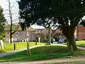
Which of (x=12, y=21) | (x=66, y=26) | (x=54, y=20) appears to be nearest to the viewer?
(x=54, y=20)

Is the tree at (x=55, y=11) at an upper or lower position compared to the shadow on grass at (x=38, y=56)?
upper

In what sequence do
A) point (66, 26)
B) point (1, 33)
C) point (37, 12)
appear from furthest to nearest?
point (1, 33) < point (66, 26) < point (37, 12)

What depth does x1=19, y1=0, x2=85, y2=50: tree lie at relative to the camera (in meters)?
32.0

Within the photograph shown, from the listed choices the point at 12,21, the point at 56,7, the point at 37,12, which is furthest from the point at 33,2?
the point at 12,21

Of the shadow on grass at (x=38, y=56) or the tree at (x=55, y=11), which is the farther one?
the tree at (x=55, y=11)

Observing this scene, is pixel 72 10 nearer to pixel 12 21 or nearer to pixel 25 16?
pixel 25 16

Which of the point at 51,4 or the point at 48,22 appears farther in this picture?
the point at 48,22

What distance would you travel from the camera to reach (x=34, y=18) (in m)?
36.3

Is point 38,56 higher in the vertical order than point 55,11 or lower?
lower

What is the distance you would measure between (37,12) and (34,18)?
180 centimetres

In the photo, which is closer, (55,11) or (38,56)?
(38,56)

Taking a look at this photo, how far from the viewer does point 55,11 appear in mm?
32344

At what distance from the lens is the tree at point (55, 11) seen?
3195cm

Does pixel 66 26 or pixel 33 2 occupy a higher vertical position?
pixel 33 2
